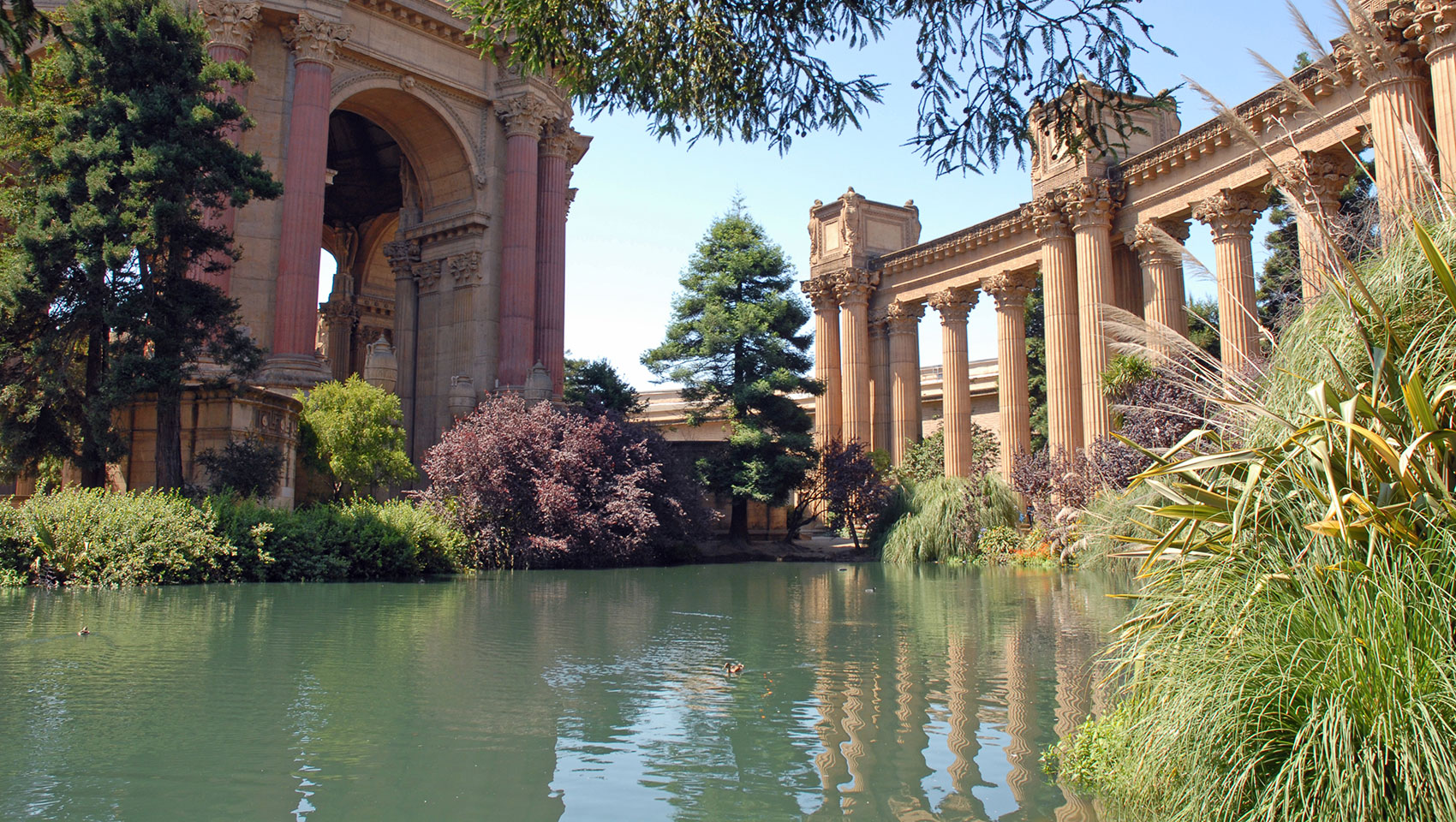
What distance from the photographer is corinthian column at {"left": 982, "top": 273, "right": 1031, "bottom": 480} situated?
31.0 meters

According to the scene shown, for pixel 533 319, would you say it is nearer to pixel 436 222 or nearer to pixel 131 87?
pixel 436 222

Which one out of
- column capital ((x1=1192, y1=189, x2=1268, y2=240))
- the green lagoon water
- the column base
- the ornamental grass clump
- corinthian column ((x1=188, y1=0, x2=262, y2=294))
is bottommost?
the green lagoon water

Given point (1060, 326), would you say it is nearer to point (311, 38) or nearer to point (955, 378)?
point (955, 378)

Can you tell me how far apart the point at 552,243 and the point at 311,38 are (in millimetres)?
9625

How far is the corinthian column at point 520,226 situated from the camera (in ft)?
107

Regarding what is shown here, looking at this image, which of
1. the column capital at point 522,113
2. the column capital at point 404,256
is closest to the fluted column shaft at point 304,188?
the column capital at point 522,113

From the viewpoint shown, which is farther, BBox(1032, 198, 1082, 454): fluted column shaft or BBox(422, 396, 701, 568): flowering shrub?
BBox(1032, 198, 1082, 454): fluted column shaft

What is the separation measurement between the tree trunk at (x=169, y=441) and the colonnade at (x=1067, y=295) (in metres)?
15.6

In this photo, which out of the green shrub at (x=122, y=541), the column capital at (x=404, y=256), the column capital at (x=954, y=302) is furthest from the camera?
the column capital at (x=404, y=256)

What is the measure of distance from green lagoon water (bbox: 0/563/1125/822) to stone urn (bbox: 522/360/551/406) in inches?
687

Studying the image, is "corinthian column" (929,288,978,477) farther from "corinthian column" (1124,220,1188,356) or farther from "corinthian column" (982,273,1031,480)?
"corinthian column" (1124,220,1188,356)

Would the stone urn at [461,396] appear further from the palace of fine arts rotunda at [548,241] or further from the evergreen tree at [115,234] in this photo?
the evergreen tree at [115,234]

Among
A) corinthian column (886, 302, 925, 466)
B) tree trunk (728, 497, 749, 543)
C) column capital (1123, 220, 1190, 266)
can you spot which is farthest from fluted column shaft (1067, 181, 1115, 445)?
tree trunk (728, 497, 749, 543)

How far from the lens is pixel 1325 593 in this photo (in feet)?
12.9
